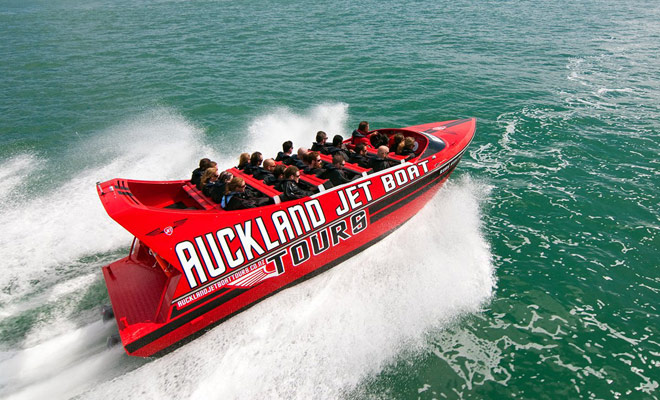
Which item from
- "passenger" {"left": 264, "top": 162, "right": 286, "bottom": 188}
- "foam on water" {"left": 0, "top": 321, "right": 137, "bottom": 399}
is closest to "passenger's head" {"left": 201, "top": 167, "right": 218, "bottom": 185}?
"passenger" {"left": 264, "top": 162, "right": 286, "bottom": 188}

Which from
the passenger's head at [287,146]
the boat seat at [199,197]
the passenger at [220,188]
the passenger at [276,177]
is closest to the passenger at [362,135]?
the passenger's head at [287,146]

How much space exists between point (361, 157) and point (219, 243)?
144 inches

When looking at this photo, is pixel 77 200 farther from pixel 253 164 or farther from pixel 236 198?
pixel 236 198

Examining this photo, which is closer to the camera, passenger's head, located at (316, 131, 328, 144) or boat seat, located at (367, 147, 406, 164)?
boat seat, located at (367, 147, 406, 164)

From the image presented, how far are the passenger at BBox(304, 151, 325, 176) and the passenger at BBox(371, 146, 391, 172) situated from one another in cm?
105

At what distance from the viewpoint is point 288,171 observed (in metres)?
6.79

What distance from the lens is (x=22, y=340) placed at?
226 inches

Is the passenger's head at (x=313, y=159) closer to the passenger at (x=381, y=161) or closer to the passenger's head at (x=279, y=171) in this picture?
the passenger's head at (x=279, y=171)

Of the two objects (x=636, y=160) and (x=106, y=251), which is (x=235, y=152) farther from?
(x=636, y=160)

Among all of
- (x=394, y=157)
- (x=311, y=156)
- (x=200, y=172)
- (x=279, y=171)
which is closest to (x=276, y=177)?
(x=279, y=171)

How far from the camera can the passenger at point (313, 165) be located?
761cm

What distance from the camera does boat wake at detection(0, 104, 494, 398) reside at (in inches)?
211

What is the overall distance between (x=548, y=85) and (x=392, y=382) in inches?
629

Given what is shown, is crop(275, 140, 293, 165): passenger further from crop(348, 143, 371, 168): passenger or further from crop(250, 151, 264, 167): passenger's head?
crop(348, 143, 371, 168): passenger
